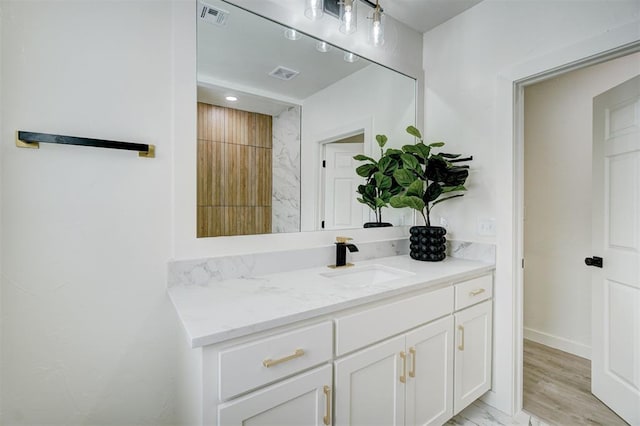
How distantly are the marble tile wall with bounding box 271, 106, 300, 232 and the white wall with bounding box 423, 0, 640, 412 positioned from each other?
1.15 m

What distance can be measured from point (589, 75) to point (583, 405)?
249cm

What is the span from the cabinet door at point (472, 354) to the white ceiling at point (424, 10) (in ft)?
6.37

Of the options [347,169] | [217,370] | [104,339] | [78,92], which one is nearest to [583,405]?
[347,169]

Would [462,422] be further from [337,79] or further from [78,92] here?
[78,92]

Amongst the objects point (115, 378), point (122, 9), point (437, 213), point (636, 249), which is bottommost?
point (115, 378)

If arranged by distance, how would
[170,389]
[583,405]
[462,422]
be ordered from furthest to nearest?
[583,405]
[462,422]
[170,389]

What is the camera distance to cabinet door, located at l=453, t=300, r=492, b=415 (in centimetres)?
165

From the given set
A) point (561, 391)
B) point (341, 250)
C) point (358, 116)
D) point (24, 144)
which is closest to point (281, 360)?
point (341, 250)

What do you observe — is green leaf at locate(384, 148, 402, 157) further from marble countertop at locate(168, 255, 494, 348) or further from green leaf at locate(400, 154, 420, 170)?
marble countertop at locate(168, 255, 494, 348)

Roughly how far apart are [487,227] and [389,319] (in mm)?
1078

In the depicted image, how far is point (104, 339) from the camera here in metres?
1.20

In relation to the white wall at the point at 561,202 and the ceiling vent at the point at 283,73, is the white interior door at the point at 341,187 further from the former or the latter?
the white wall at the point at 561,202

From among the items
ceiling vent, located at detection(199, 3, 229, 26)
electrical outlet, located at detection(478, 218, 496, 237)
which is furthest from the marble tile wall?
electrical outlet, located at detection(478, 218, 496, 237)

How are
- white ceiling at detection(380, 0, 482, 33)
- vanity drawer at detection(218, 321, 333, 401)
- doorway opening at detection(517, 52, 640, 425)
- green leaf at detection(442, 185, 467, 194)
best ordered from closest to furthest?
1. vanity drawer at detection(218, 321, 333, 401)
2. green leaf at detection(442, 185, 467, 194)
3. white ceiling at detection(380, 0, 482, 33)
4. doorway opening at detection(517, 52, 640, 425)
